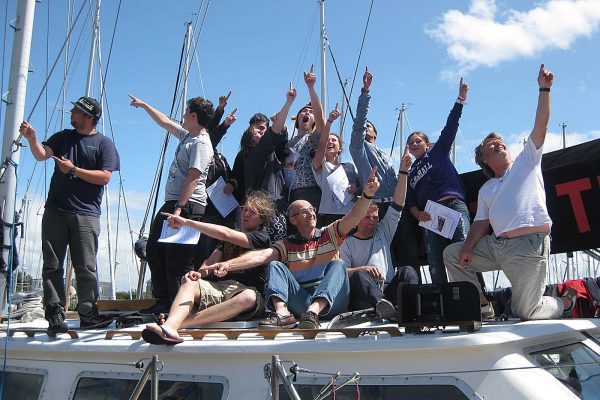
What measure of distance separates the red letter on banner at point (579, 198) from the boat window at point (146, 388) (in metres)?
3.54

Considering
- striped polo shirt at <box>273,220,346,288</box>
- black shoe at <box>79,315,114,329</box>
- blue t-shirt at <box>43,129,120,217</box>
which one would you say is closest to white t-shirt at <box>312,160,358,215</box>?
striped polo shirt at <box>273,220,346,288</box>

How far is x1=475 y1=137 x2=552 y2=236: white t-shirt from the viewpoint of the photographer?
4.23m

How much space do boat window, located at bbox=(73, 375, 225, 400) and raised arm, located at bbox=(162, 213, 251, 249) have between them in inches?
49.1

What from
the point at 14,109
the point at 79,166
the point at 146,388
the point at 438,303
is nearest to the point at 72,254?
the point at 79,166

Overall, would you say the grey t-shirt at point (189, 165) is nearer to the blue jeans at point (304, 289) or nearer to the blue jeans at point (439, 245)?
the blue jeans at point (304, 289)

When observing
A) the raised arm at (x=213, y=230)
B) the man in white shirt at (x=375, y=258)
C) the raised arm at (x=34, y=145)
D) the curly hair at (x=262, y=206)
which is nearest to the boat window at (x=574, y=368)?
the man in white shirt at (x=375, y=258)

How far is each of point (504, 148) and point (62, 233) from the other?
3.62 metres

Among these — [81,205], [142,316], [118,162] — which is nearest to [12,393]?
[142,316]

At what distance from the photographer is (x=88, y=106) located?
17.5 ft

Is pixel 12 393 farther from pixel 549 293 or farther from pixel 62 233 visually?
pixel 549 293

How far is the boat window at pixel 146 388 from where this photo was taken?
3.48m

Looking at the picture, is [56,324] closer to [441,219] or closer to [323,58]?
[441,219]

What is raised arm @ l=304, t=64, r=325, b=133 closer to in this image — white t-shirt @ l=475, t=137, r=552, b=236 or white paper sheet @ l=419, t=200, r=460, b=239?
white paper sheet @ l=419, t=200, r=460, b=239

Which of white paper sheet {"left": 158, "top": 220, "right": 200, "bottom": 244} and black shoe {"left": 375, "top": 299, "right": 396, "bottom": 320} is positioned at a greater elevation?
white paper sheet {"left": 158, "top": 220, "right": 200, "bottom": 244}
